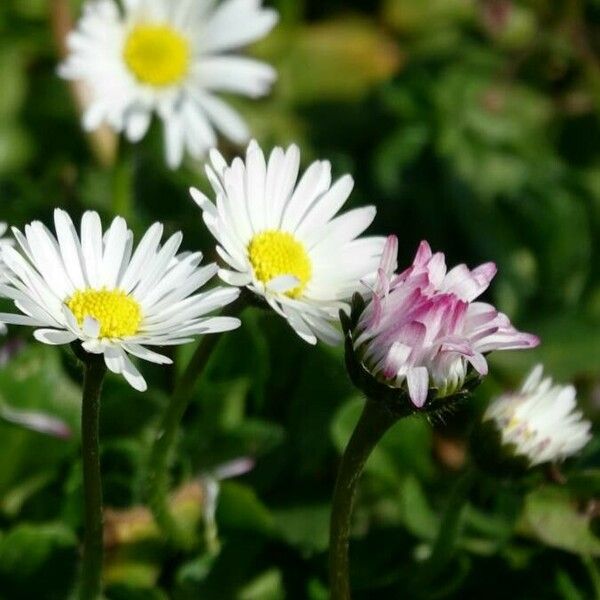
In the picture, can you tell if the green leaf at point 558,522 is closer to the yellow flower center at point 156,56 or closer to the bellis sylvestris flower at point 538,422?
the bellis sylvestris flower at point 538,422

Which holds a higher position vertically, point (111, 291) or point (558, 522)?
point (111, 291)

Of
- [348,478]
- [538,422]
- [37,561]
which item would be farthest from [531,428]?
[37,561]

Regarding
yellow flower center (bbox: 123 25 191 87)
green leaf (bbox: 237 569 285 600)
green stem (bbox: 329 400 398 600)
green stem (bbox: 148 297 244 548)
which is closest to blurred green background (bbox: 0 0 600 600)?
green leaf (bbox: 237 569 285 600)

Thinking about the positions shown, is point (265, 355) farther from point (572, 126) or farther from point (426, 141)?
point (572, 126)

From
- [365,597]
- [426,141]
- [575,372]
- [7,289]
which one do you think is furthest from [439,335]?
[426,141]

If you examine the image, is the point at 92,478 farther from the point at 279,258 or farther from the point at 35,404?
the point at 35,404

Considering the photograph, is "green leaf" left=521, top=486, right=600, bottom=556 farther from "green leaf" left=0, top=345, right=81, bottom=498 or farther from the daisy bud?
"green leaf" left=0, top=345, right=81, bottom=498

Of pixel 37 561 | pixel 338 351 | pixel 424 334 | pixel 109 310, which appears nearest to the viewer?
pixel 424 334
